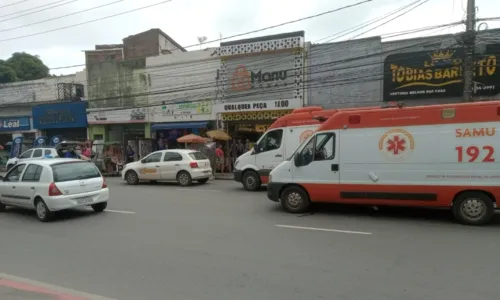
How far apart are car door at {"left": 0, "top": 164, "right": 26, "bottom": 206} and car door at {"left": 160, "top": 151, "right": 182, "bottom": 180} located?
686 centimetres

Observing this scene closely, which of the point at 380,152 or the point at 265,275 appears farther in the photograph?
the point at 380,152

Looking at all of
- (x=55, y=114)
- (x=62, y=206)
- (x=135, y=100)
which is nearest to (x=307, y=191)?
(x=62, y=206)

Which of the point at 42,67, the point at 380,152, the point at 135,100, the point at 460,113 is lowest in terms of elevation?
the point at 380,152

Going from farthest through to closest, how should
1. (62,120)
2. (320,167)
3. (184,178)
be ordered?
(62,120) → (184,178) → (320,167)

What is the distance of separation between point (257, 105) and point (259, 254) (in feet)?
51.7

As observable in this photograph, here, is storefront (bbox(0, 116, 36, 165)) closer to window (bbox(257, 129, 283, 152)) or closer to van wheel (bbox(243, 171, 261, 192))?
van wheel (bbox(243, 171, 261, 192))

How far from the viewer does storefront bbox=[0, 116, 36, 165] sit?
30.1 m

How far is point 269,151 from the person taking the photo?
554 inches

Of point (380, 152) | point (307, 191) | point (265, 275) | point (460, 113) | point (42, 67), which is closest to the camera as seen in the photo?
point (265, 275)

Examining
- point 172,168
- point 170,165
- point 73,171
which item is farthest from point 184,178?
point 73,171

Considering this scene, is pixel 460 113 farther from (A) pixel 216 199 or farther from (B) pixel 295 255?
(A) pixel 216 199

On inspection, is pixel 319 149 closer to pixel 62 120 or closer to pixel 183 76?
pixel 183 76

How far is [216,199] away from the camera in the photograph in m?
12.1

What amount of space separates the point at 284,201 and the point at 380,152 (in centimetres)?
256
